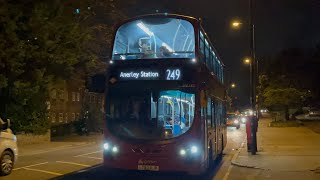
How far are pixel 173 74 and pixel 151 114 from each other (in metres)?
1.16

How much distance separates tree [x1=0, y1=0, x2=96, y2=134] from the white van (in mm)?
9601

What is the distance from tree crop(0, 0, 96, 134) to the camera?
24.3 metres

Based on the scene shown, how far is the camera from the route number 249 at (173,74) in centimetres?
1265

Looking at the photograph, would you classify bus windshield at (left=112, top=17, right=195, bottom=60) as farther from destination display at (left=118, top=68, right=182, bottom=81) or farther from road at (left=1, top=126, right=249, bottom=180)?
road at (left=1, top=126, right=249, bottom=180)

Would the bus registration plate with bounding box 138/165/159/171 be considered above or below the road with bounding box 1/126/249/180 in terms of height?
above

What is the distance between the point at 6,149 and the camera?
Answer: 14.6 meters

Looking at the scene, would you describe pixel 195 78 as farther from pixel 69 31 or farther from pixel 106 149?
pixel 69 31

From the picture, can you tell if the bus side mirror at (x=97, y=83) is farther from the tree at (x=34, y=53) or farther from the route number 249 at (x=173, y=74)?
the tree at (x=34, y=53)

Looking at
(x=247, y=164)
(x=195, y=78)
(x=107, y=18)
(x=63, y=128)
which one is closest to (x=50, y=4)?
(x=107, y=18)

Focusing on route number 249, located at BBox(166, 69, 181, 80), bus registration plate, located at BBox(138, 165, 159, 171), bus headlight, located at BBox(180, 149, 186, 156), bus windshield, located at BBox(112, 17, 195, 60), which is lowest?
bus registration plate, located at BBox(138, 165, 159, 171)

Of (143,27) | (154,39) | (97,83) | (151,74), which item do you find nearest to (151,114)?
(151,74)

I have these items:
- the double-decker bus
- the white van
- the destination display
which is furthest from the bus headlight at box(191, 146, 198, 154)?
the white van

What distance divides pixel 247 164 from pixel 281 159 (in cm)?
230

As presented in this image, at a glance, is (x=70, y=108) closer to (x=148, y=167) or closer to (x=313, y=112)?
(x=313, y=112)
